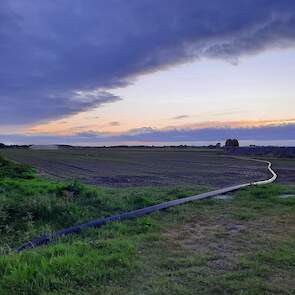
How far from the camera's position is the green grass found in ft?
14.4

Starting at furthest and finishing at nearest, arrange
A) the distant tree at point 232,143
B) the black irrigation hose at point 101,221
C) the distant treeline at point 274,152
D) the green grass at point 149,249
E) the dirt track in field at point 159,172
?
the distant tree at point 232,143, the distant treeline at point 274,152, the dirt track in field at point 159,172, the black irrigation hose at point 101,221, the green grass at point 149,249

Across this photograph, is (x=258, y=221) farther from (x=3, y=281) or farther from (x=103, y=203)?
(x=3, y=281)

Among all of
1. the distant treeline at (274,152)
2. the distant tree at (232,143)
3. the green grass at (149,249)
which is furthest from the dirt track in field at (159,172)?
the distant tree at (232,143)

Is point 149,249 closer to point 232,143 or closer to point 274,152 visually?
point 274,152

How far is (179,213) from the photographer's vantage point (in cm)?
896

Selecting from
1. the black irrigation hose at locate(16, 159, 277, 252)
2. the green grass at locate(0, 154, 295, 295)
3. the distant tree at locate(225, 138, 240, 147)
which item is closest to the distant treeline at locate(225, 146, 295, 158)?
the distant tree at locate(225, 138, 240, 147)

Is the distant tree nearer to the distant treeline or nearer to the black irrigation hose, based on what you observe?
the distant treeline

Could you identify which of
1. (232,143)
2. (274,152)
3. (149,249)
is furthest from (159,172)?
(232,143)

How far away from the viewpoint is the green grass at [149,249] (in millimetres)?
4404

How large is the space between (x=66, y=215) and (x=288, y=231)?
4.27 meters

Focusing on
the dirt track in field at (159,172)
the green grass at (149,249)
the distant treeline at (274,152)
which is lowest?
the dirt track in field at (159,172)

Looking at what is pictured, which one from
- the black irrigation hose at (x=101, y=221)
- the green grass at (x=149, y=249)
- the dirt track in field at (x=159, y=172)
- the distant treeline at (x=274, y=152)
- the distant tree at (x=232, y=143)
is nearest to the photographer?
the green grass at (x=149, y=249)

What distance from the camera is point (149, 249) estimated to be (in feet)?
19.5

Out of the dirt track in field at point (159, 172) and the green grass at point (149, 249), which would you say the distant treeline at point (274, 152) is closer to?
the dirt track in field at point (159, 172)
